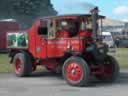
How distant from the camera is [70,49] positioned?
17.1 meters

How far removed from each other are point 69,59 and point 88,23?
1.49 m

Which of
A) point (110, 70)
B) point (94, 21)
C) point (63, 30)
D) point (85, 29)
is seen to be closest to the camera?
point (94, 21)

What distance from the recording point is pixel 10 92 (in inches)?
590

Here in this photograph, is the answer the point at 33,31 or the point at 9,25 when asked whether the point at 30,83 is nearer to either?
the point at 33,31

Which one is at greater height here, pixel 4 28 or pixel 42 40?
pixel 4 28

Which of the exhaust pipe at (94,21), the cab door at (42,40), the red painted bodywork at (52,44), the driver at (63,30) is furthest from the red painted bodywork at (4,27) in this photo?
the exhaust pipe at (94,21)

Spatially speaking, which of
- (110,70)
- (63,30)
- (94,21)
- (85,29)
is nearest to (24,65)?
(63,30)

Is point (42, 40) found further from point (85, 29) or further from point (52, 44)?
point (85, 29)

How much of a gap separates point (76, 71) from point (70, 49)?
83 cm

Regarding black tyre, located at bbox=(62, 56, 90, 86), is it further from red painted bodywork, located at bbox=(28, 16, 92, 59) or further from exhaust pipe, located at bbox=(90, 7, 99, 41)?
exhaust pipe, located at bbox=(90, 7, 99, 41)

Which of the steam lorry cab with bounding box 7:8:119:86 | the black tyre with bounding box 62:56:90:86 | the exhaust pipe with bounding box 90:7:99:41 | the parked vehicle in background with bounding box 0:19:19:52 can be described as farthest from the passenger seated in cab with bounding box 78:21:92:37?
the parked vehicle in background with bounding box 0:19:19:52

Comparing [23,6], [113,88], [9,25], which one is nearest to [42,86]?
[113,88]

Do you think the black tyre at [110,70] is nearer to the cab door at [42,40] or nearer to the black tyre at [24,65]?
the cab door at [42,40]

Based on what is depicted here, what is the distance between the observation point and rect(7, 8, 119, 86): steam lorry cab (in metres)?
16.8
